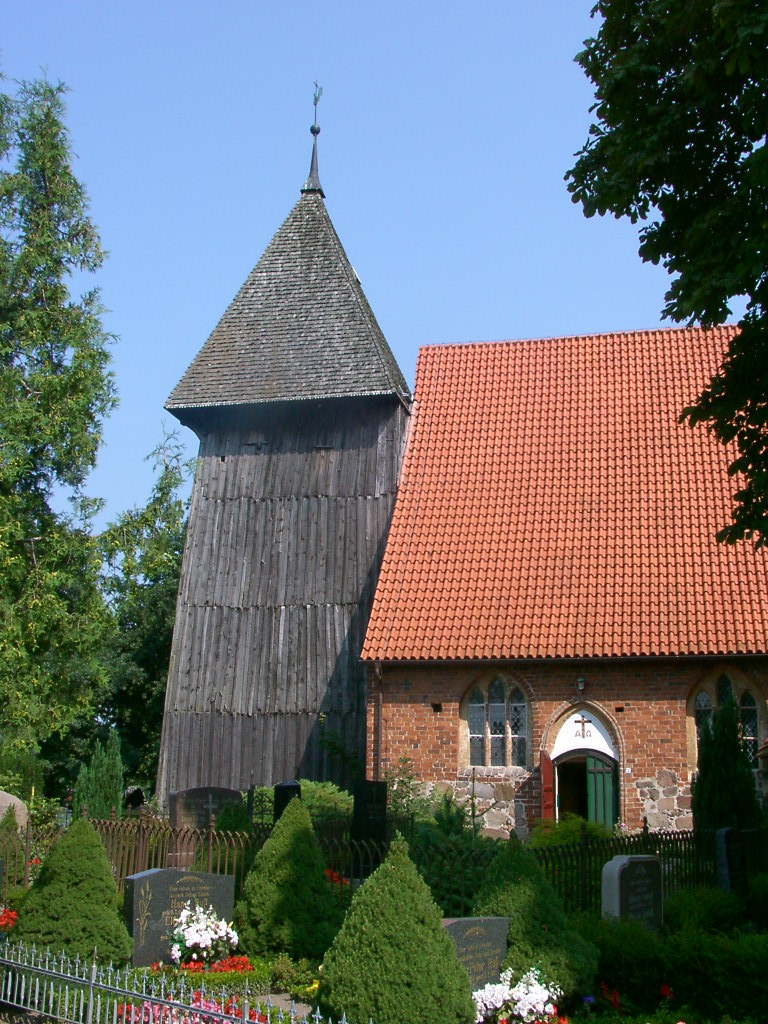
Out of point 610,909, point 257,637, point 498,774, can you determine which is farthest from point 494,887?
point 257,637

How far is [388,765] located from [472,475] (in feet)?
18.1

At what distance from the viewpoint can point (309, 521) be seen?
2044 cm

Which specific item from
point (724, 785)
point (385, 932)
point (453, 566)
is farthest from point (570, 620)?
point (385, 932)

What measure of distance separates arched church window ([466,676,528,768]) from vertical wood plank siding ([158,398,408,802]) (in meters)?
2.38

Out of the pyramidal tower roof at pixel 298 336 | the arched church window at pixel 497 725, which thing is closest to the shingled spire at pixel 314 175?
the pyramidal tower roof at pixel 298 336

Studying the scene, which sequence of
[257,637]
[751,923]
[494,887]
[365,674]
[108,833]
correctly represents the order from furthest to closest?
[257,637] < [365,674] < [108,833] < [751,923] < [494,887]

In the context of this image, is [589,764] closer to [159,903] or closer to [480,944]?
[159,903]

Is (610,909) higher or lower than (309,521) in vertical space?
lower

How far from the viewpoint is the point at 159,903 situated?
9.58 m

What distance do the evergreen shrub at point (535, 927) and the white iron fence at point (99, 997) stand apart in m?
1.62

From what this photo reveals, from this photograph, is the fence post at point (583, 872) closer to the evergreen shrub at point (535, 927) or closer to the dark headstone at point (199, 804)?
the evergreen shrub at point (535, 927)

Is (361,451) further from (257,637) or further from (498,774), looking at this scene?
(498,774)

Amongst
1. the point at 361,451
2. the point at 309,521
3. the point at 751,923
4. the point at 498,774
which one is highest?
the point at 361,451

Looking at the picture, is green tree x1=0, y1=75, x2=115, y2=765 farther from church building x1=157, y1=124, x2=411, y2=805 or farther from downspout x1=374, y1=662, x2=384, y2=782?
downspout x1=374, y1=662, x2=384, y2=782
